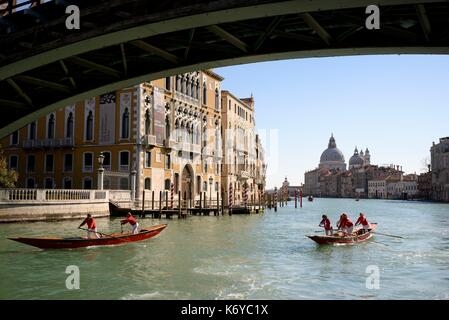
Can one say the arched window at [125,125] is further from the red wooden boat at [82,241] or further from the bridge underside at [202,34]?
the bridge underside at [202,34]

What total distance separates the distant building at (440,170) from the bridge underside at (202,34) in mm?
116461

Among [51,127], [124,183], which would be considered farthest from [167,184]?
[51,127]

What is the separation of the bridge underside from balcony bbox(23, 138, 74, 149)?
31.5 metres

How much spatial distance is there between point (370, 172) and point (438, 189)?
1993 inches

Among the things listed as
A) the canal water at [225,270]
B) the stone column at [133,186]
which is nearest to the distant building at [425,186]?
the stone column at [133,186]

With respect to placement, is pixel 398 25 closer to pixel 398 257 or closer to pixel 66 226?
pixel 398 257

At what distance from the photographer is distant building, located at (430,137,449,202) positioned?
115169 mm

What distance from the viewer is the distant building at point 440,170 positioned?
115 m

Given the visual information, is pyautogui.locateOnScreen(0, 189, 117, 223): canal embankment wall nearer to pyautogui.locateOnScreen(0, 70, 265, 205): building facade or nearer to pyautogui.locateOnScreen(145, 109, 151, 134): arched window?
pyautogui.locateOnScreen(0, 70, 265, 205): building facade

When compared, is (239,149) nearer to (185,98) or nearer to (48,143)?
(185,98)

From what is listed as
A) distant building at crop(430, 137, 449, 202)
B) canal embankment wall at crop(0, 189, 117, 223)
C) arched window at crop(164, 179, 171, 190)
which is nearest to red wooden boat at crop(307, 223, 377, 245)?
canal embankment wall at crop(0, 189, 117, 223)
